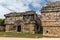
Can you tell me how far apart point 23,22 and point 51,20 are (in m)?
10.7

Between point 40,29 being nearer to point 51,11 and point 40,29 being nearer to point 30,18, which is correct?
point 30,18

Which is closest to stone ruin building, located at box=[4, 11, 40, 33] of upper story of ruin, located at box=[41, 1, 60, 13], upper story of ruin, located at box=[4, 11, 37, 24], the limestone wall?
upper story of ruin, located at box=[4, 11, 37, 24]

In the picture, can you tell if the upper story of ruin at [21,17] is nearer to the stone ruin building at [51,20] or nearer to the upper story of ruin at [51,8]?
the upper story of ruin at [51,8]

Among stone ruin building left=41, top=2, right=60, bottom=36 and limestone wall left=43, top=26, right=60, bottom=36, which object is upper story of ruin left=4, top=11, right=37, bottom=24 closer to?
stone ruin building left=41, top=2, right=60, bottom=36

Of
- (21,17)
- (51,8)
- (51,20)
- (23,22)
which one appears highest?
(51,8)

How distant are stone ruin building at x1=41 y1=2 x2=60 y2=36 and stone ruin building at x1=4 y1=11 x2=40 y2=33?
7.78 m

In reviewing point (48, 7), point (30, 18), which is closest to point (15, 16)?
point (30, 18)

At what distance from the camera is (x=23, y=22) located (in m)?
36.5

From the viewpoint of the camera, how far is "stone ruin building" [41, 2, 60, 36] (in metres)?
26.8

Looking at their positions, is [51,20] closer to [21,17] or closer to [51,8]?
[51,8]

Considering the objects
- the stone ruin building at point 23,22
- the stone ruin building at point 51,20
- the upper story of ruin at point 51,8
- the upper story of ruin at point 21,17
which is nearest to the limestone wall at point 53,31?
the stone ruin building at point 51,20

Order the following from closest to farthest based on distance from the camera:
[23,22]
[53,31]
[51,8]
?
1. [53,31]
2. [51,8]
3. [23,22]

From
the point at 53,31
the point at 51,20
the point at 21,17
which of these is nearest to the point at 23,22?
the point at 21,17

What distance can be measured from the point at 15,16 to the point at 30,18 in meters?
4.66
